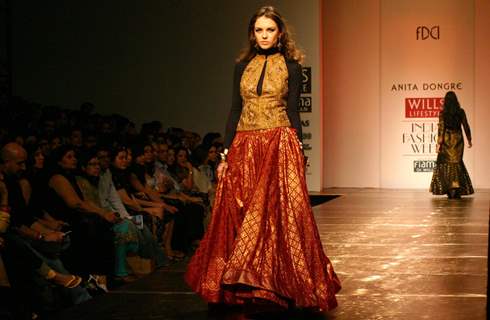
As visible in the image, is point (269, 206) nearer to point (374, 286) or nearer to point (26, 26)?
point (374, 286)

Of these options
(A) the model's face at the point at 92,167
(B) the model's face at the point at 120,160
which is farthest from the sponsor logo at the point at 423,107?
(A) the model's face at the point at 92,167

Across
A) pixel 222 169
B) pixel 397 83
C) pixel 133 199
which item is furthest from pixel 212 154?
pixel 397 83

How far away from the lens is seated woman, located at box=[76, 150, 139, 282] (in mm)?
5184

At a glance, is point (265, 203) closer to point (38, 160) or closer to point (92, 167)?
point (38, 160)

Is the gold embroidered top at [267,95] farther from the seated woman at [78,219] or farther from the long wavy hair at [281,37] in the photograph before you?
the seated woman at [78,219]

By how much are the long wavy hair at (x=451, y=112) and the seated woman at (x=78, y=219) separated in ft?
18.9

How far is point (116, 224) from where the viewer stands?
530 centimetres

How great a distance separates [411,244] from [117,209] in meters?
1.87

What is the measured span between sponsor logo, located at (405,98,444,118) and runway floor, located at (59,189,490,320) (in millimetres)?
4765

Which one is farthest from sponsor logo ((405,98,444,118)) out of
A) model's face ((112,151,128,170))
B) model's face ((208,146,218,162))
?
model's face ((112,151,128,170))

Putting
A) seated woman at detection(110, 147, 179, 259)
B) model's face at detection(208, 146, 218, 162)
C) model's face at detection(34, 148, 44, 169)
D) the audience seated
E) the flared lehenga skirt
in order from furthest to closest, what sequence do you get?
model's face at detection(208, 146, 218, 162), seated woman at detection(110, 147, 179, 259), model's face at detection(34, 148, 44, 169), the audience seated, the flared lehenga skirt

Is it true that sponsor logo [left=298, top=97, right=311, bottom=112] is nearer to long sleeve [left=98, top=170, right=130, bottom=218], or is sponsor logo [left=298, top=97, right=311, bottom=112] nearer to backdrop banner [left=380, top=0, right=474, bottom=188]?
backdrop banner [left=380, top=0, right=474, bottom=188]

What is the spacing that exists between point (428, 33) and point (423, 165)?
1.84 meters

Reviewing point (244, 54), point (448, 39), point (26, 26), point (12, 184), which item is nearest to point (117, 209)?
point (12, 184)
